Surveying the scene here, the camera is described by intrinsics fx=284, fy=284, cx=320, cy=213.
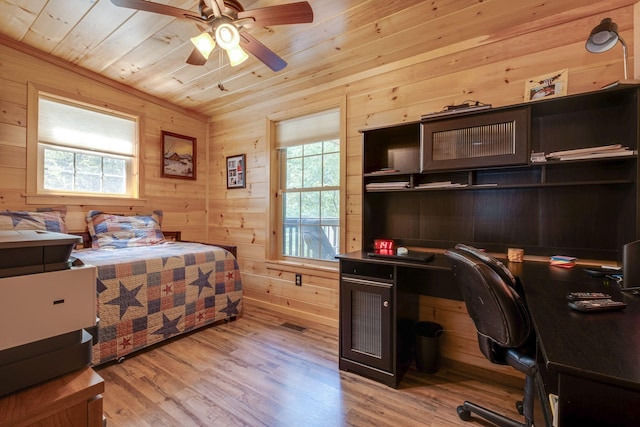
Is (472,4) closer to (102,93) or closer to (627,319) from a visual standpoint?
(627,319)

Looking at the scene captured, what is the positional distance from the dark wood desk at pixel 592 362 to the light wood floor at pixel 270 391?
943mm

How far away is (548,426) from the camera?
766mm

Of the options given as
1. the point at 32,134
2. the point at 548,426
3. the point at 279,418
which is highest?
the point at 32,134

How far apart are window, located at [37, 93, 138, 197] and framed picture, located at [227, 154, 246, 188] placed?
1035 millimetres

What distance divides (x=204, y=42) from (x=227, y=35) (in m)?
0.19

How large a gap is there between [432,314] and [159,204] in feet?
10.5

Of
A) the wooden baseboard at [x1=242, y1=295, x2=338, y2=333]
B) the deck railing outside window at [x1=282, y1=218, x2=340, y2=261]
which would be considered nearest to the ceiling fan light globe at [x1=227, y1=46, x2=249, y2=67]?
the deck railing outside window at [x1=282, y1=218, x2=340, y2=261]

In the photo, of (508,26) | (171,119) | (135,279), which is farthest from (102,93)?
(508,26)

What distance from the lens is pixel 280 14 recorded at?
4.89 feet

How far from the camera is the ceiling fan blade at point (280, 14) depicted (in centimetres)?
144

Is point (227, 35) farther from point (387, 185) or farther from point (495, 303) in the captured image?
point (495, 303)

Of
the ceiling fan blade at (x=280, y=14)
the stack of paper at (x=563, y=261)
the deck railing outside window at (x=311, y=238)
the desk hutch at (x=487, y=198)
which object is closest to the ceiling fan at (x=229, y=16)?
the ceiling fan blade at (x=280, y=14)

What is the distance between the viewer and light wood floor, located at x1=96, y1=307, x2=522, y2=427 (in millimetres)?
1581

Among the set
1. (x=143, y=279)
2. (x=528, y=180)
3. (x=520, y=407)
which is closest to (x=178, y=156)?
(x=143, y=279)
